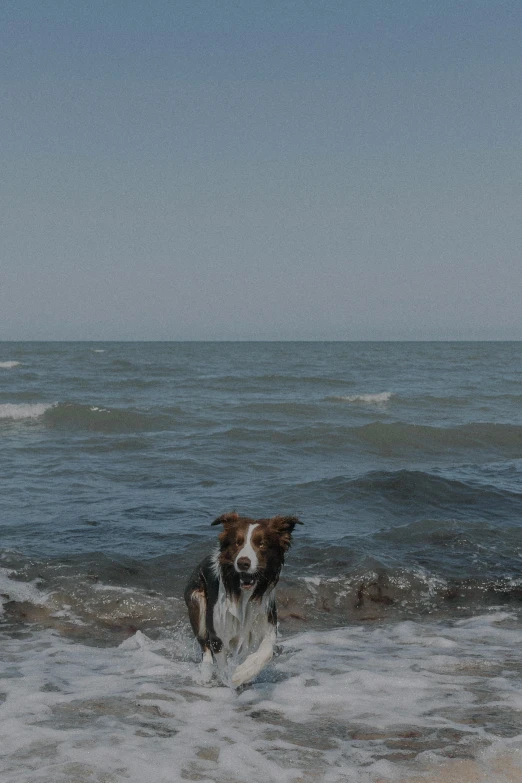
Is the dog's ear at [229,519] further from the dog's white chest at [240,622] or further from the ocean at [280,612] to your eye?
the ocean at [280,612]

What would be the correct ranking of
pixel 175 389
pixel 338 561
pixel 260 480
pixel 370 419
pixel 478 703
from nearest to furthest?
pixel 478 703
pixel 338 561
pixel 260 480
pixel 370 419
pixel 175 389

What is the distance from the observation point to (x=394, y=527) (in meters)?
11.2

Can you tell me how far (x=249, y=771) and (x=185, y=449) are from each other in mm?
13790

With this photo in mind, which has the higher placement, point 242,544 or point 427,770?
point 242,544

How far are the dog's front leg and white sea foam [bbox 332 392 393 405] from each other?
78.6ft

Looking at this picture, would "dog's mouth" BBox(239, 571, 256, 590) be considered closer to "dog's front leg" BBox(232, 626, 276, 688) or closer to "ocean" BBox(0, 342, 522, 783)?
"dog's front leg" BBox(232, 626, 276, 688)

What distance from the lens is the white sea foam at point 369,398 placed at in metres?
30.3

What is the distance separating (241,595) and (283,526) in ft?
2.08

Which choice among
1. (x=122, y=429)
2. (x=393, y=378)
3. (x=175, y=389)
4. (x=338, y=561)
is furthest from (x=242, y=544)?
(x=393, y=378)

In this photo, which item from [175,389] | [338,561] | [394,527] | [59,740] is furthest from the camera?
[175,389]

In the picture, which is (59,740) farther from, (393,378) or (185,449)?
(393,378)

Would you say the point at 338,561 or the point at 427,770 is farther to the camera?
the point at 338,561

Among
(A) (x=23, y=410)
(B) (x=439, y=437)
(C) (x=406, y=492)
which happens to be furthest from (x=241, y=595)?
(A) (x=23, y=410)

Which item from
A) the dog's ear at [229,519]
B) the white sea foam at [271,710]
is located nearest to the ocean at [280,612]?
the white sea foam at [271,710]
